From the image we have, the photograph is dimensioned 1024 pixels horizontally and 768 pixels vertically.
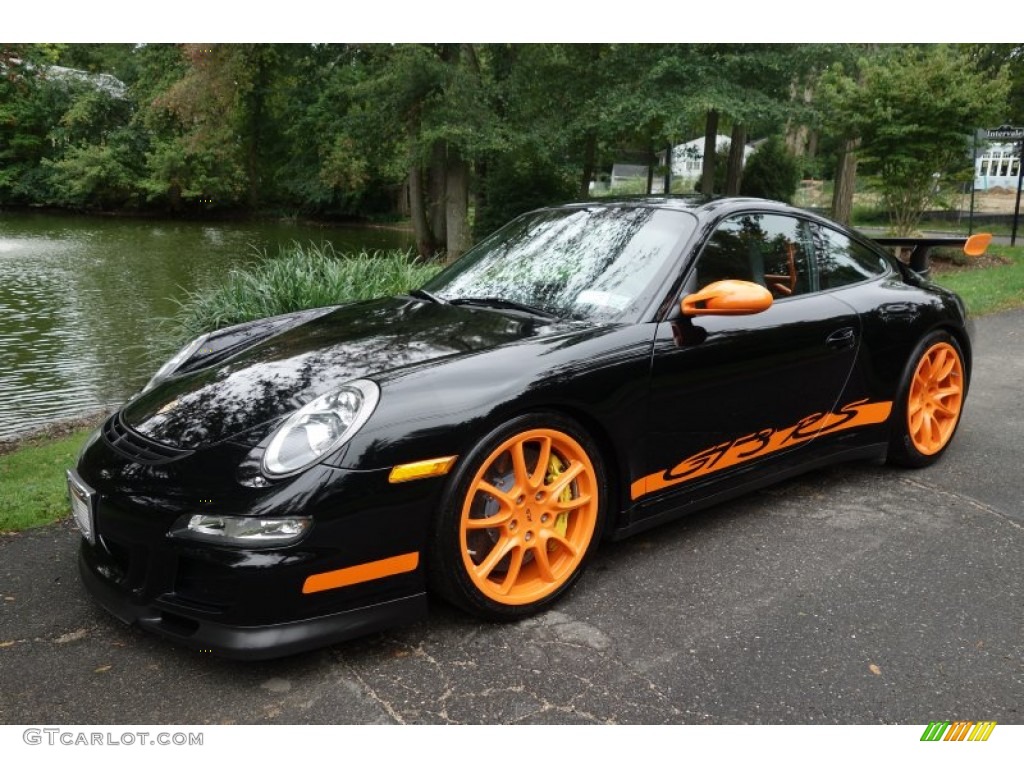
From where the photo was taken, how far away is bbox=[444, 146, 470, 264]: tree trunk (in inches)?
762

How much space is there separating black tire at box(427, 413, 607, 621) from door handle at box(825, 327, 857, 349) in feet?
4.56

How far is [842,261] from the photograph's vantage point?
4090mm

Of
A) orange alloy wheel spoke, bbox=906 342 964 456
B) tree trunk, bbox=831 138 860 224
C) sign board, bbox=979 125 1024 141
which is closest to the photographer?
orange alloy wheel spoke, bbox=906 342 964 456

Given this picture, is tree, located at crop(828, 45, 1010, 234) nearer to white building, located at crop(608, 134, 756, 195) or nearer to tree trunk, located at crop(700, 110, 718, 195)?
tree trunk, located at crop(700, 110, 718, 195)

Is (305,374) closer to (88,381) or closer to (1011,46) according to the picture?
(88,381)

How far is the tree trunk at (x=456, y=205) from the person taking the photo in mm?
19359

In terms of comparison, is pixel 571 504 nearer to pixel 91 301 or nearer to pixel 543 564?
pixel 543 564

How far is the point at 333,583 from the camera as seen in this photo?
2.43m

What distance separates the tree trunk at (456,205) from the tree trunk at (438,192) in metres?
0.29

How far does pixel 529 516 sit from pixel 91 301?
12.7 m

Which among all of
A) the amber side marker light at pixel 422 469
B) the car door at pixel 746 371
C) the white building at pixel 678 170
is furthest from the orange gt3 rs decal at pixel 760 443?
the white building at pixel 678 170

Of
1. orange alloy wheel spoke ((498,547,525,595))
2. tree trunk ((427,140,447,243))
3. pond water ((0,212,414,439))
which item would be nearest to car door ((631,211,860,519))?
orange alloy wheel spoke ((498,547,525,595))

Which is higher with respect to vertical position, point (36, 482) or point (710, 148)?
point (710, 148)
